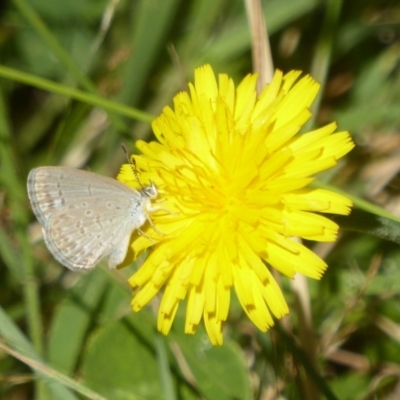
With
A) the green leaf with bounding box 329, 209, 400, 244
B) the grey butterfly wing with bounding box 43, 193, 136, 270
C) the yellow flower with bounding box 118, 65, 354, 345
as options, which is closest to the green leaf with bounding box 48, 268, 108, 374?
the grey butterfly wing with bounding box 43, 193, 136, 270

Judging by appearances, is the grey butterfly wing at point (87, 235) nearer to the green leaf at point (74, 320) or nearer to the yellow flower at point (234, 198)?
the yellow flower at point (234, 198)

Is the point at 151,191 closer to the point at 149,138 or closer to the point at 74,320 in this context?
the point at 74,320

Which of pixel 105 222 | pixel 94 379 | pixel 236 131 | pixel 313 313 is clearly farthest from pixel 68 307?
pixel 236 131

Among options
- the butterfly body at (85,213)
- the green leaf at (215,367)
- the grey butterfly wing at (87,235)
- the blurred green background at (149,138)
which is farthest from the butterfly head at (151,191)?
the green leaf at (215,367)

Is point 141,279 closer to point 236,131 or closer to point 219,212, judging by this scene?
point 219,212

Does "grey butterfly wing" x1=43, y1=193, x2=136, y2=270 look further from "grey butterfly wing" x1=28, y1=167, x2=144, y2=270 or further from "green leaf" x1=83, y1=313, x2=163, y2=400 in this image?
"green leaf" x1=83, y1=313, x2=163, y2=400

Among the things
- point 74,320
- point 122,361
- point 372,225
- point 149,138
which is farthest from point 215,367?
point 149,138
